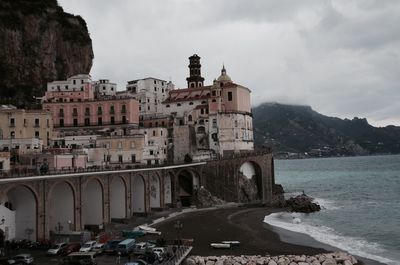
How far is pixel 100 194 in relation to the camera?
Answer: 2554 inches

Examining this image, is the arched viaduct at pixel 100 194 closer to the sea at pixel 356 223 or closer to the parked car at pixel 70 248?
the parked car at pixel 70 248

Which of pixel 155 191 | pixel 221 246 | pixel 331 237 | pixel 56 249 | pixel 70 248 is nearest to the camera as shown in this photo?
pixel 56 249

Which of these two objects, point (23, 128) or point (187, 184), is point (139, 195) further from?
point (23, 128)

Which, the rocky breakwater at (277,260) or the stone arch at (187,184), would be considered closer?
the rocky breakwater at (277,260)

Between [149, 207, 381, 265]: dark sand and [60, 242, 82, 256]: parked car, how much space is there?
39.1 feet

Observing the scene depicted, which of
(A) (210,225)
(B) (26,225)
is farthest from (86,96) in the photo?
(B) (26,225)

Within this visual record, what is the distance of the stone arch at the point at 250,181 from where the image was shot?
102375mm

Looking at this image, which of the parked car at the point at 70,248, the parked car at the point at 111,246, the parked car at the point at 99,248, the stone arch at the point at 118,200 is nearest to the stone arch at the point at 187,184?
the stone arch at the point at 118,200

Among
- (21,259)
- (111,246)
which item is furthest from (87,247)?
(21,259)

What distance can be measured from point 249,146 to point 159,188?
3867 centimetres

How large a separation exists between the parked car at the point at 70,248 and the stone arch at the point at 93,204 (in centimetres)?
1437

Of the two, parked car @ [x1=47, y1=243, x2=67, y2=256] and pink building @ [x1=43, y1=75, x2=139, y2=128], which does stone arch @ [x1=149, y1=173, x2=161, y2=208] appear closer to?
pink building @ [x1=43, y1=75, x2=139, y2=128]

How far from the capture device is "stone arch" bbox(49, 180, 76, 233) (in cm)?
5831

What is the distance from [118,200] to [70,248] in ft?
72.0
